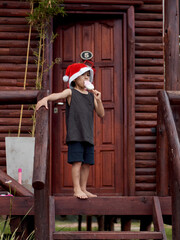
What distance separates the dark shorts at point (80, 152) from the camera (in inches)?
172

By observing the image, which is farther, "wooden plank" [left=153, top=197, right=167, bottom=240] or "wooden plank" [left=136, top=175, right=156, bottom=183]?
"wooden plank" [left=136, top=175, right=156, bottom=183]

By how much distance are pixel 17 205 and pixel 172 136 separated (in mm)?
1670

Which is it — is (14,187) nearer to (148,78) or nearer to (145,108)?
(145,108)

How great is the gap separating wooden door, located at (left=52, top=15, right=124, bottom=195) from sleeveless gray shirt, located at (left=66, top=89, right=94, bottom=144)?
259 centimetres

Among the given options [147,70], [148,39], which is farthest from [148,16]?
[147,70]

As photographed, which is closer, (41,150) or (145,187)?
(41,150)

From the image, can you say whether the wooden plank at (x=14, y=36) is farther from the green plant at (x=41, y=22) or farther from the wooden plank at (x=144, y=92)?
the wooden plank at (x=144, y=92)

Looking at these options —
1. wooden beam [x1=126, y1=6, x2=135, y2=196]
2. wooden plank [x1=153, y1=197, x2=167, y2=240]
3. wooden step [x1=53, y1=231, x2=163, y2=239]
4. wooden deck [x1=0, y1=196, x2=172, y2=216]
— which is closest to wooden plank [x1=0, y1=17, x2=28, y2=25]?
wooden beam [x1=126, y1=6, x2=135, y2=196]

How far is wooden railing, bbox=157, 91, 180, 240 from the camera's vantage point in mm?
3780

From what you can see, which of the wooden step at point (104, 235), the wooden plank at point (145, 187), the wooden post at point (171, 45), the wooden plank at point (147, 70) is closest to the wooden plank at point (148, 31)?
the wooden plank at point (147, 70)

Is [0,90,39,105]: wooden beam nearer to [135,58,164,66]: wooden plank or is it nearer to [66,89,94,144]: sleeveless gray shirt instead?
[66,89,94,144]: sleeveless gray shirt

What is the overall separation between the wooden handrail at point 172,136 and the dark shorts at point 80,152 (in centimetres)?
88

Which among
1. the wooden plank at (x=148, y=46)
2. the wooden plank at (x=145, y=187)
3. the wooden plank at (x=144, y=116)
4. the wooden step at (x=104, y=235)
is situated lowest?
the wooden step at (x=104, y=235)

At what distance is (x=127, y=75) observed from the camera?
277 inches
